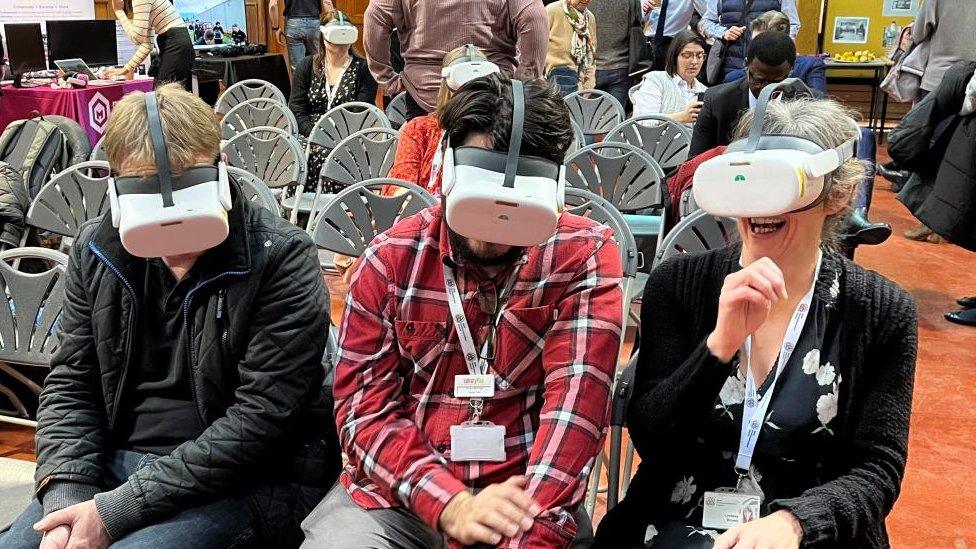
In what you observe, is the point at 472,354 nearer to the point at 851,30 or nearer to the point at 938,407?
the point at 938,407

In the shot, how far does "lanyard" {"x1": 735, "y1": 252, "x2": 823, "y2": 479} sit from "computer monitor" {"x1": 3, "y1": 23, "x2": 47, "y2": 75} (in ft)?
25.3

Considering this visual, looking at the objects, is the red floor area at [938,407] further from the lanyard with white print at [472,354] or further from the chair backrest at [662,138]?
the lanyard with white print at [472,354]

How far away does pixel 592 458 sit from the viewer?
5.72 ft

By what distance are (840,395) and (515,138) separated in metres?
0.71

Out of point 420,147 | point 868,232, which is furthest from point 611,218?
point 420,147

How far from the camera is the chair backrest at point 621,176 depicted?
379 cm

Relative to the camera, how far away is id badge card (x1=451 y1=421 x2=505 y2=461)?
5.70 ft

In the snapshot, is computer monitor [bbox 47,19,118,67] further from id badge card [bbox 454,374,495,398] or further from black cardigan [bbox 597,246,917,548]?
black cardigan [bbox 597,246,917,548]

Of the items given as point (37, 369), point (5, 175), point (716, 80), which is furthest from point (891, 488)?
point (716, 80)

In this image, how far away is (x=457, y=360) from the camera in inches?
69.5

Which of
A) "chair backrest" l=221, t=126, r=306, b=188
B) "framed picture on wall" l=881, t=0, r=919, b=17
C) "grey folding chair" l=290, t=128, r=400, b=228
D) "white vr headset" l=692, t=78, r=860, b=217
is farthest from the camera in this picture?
"framed picture on wall" l=881, t=0, r=919, b=17

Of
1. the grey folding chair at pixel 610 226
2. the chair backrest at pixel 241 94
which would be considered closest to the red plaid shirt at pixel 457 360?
the grey folding chair at pixel 610 226

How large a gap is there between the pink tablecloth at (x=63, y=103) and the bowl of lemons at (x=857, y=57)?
8.19 metres

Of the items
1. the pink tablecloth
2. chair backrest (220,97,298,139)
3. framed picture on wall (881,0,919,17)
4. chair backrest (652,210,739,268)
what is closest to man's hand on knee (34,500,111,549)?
chair backrest (652,210,739,268)
